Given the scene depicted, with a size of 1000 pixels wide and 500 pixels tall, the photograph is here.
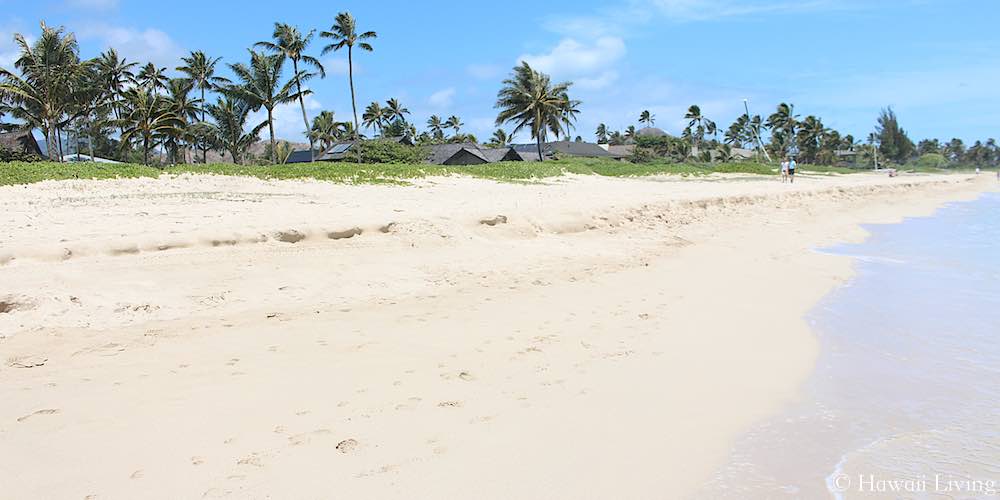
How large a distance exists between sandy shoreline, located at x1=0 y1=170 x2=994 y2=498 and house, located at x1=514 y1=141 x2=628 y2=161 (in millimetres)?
45454

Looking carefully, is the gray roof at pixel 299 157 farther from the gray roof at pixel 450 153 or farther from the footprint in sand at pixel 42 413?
the footprint in sand at pixel 42 413

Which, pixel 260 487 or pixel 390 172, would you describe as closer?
pixel 260 487

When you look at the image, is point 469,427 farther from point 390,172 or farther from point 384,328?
point 390,172

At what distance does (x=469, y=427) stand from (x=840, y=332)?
4.08 m

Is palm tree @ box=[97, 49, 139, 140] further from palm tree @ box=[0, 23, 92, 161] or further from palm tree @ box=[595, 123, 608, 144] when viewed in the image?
palm tree @ box=[595, 123, 608, 144]

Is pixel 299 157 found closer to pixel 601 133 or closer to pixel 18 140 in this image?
pixel 18 140

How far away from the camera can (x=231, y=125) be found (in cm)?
4244

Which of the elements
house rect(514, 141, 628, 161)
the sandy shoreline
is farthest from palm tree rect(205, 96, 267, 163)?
the sandy shoreline

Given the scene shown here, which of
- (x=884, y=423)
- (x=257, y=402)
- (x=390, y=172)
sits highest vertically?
(x=390, y=172)

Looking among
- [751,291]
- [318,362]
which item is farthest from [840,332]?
Result: [318,362]

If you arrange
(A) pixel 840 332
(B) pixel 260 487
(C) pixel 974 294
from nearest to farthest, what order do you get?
(B) pixel 260 487 → (A) pixel 840 332 → (C) pixel 974 294

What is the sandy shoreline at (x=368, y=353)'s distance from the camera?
304 cm

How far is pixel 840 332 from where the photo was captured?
5.86m

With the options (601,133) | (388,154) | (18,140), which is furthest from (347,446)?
(601,133)
